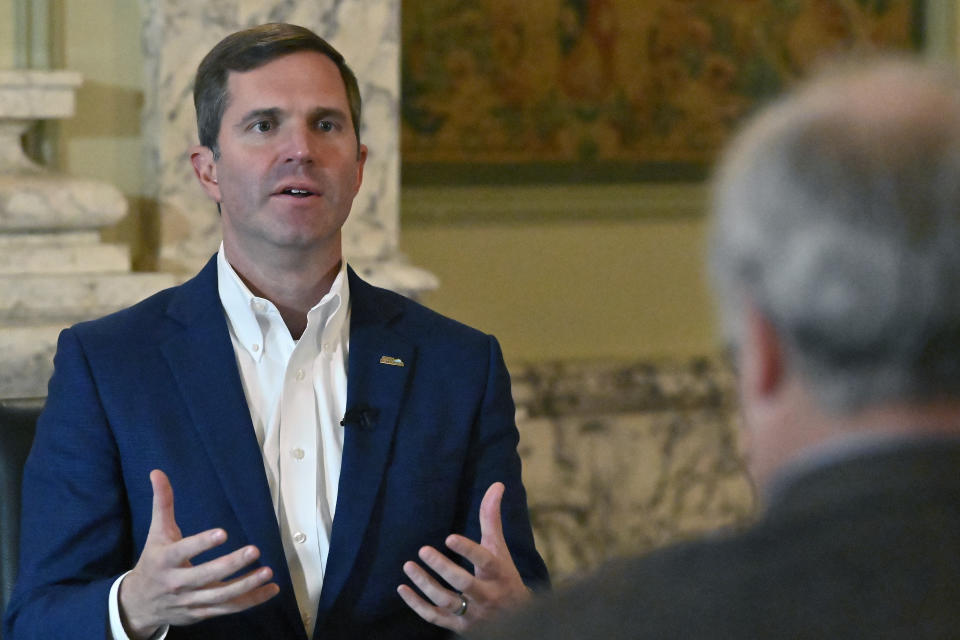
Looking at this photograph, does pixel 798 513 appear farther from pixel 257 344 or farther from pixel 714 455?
pixel 714 455

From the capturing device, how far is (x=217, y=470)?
242cm

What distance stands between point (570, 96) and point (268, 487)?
3.16 meters

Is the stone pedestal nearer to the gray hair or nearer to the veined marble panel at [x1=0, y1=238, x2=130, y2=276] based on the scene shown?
the veined marble panel at [x1=0, y1=238, x2=130, y2=276]

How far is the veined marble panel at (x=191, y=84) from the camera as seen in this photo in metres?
3.80

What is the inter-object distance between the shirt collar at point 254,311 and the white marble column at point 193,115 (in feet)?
4.07

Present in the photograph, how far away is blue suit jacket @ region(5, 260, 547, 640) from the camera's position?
239 cm

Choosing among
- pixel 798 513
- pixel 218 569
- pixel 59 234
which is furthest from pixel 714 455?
pixel 798 513

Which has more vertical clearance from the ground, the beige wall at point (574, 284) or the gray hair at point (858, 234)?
the gray hair at point (858, 234)

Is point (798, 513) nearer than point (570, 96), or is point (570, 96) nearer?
point (798, 513)

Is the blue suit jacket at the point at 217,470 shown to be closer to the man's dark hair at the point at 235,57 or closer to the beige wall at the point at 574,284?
the man's dark hair at the point at 235,57

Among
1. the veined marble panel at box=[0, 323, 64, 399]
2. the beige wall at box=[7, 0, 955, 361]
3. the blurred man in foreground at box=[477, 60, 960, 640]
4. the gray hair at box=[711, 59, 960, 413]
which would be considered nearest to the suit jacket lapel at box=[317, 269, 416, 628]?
the veined marble panel at box=[0, 323, 64, 399]

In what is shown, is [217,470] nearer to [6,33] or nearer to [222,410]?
[222,410]

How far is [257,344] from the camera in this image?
2.57 metres

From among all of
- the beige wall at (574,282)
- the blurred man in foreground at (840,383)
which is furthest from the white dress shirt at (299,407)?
the beige wall at (574,282)
